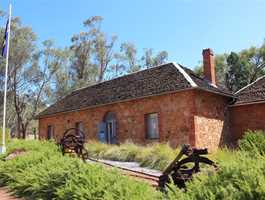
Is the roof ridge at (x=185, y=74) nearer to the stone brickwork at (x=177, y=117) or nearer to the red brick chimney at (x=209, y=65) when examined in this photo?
the stone brickwork at (x=177, y=117)

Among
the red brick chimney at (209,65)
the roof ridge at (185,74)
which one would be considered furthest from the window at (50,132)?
the red brick chimney at (209,65)

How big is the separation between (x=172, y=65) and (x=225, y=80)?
738 inches

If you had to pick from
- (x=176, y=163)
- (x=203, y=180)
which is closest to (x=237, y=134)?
(x=176, y=163)

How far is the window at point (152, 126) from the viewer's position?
18.4 meters

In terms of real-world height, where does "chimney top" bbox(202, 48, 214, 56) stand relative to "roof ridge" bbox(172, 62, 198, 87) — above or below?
above

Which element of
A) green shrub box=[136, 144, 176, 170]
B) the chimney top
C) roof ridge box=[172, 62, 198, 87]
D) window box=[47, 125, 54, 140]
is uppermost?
the chimney top

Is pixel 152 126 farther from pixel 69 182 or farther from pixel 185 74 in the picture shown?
pixel 69 182

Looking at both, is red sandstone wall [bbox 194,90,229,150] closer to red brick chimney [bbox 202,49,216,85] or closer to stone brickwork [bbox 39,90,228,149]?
stone brickwork [bbox 39,90,228,149]

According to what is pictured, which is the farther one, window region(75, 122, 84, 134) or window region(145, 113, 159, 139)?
window region(75, 122, 84, 134)

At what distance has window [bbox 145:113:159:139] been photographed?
18406 mm

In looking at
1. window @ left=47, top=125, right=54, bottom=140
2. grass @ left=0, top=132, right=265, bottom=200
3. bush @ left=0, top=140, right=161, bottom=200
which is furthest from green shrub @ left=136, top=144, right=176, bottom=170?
window @ left=47, top=125, right=54, bottom=140

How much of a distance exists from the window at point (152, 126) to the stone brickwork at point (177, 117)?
25 cm

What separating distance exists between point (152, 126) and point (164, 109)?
1482mm

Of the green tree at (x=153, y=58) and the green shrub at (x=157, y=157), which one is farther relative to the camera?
the green tree at (x=153, y=58)
